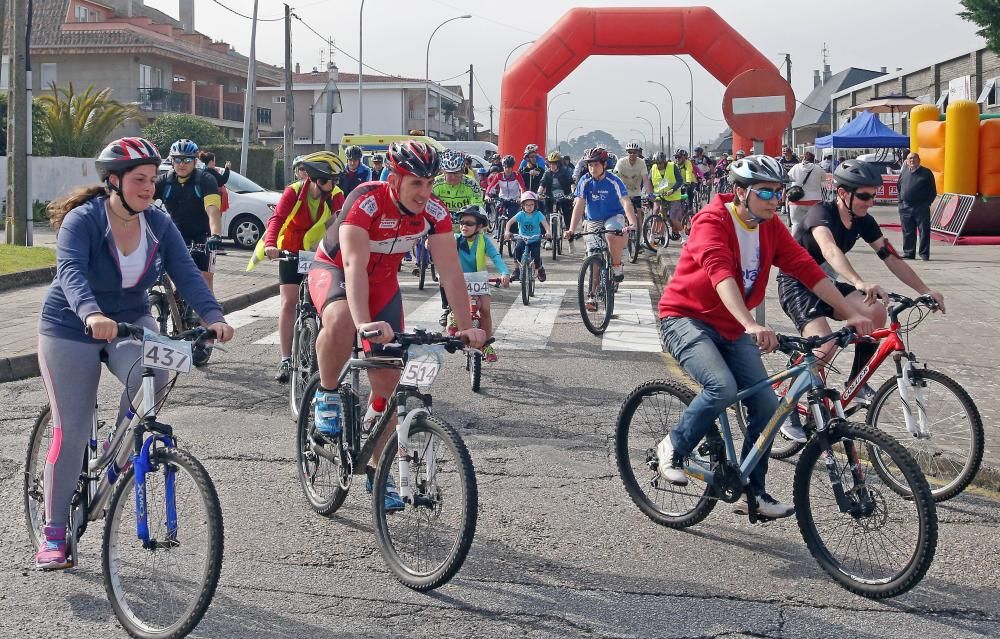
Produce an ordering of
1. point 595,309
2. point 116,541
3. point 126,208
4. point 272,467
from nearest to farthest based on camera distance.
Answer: point 116,541 < point 126,208 < point 272,467 < point 595,309

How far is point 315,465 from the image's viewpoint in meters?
5.70

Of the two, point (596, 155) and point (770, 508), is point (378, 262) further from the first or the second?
point (596, 155)

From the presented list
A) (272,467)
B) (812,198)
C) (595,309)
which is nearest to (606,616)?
(272,467)

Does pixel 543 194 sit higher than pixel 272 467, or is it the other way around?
pixel 543 194

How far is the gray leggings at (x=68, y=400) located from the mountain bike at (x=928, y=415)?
111 inches

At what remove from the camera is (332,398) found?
211 inches

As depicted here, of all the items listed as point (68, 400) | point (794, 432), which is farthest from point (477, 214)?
point (68, 400)

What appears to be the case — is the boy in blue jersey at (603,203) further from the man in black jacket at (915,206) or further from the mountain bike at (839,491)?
the man in black jacket at (915,206)

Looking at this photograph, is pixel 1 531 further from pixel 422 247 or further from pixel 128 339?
pixel 422 247

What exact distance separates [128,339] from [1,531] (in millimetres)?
1414

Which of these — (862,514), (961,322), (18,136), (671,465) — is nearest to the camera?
(862,514)

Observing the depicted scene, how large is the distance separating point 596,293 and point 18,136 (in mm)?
10725

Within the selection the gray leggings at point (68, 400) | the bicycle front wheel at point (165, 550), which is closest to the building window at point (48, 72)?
the gray leggings at point (68, 400)

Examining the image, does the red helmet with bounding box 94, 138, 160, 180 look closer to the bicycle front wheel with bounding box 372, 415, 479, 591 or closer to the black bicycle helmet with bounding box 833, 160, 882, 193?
the bicycle front wheel with bounding box 372, 415, 479, 591
